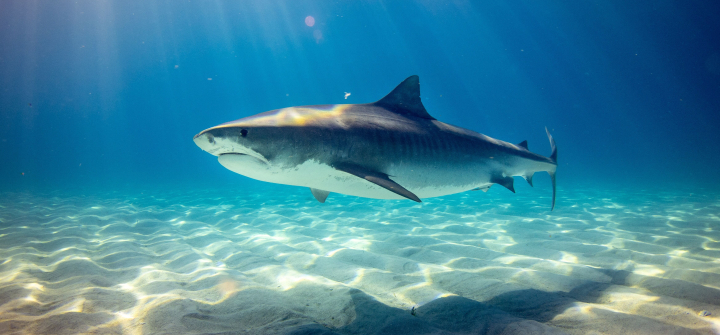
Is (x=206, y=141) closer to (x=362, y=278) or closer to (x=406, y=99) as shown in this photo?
(x=362, y=278)

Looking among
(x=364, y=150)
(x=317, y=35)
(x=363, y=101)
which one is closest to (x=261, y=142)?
(x=364, y=150)

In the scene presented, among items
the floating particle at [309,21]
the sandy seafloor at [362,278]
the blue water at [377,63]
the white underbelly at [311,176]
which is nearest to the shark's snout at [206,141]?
the white underbelly at [311,176]

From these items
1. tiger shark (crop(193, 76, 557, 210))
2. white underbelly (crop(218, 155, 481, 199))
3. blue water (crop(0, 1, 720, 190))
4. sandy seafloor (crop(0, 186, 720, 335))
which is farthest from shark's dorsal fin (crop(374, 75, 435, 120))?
blue water (crop(0, 1, 720, 190))

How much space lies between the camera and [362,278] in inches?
115

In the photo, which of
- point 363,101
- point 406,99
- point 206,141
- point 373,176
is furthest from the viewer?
point 363,101

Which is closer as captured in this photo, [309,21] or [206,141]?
[206,141]

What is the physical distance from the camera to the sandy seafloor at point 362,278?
6.21 ft

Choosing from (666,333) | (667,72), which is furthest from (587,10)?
(666,333)

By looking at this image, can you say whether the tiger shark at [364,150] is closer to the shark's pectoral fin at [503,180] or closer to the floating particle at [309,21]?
the shark's pectoral fin at [503,180]

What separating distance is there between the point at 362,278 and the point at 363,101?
182ft

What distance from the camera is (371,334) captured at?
1774mm

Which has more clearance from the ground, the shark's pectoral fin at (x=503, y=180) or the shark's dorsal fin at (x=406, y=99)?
the shark's dorsal fin at (x=406, y=99)

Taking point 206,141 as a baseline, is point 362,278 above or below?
below

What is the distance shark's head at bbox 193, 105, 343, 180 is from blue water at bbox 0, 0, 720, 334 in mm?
1171
